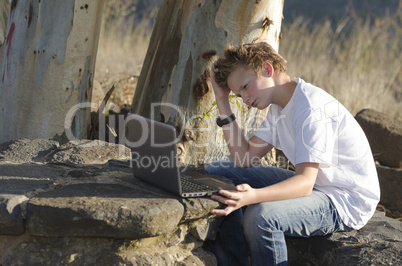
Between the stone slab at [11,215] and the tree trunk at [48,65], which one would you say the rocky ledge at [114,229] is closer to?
the stone slab at [11,215]

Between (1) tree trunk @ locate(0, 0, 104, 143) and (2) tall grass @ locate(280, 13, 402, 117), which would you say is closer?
(1) tree trunk @ locate(0, 0, 104, 143)

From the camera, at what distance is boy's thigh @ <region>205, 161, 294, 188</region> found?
10.5 ft

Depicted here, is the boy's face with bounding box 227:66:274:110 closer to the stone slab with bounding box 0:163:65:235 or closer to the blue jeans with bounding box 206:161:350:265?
the blue jeans with bounding box 206:161:350:265

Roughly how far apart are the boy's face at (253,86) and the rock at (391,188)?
2.31 m

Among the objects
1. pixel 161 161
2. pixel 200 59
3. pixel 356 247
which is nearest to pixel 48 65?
pixel 200 59

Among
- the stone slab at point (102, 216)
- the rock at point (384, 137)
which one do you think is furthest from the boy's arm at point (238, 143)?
the rock at point (384, 137)

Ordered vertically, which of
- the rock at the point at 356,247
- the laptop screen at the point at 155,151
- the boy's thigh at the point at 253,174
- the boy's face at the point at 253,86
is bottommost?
the rock at the point at 356,247

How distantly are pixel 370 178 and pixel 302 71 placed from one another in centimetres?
508

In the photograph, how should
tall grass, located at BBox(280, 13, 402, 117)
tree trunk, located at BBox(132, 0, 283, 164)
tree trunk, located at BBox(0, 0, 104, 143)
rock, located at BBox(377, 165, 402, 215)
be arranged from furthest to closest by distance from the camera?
tall grass, located at BBox(280, 13, 402, 117) < rock, located at BBox(377, 165, 402, 215) < tree trunk, located at BBox(0, 0, 104, 143) < tree trunk, located at BBox(132, 0, 283, 164)

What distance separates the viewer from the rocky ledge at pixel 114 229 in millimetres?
2512

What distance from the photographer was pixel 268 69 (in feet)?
9.53

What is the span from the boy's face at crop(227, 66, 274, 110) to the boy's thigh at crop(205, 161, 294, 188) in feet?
1.60

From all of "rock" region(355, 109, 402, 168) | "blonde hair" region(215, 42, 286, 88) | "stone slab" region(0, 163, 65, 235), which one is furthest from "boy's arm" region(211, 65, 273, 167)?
"rock" region(355, 109, 402, 168)

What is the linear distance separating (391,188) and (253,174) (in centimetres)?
207
